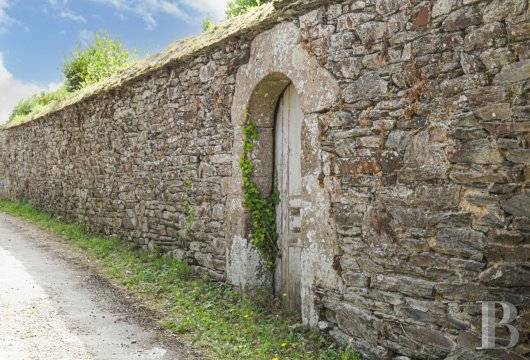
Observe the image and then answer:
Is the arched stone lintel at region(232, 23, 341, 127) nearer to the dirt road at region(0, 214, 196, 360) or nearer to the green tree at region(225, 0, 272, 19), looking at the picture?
the dirt road at region(0, 214, 196, 360)

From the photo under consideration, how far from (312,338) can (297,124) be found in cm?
215

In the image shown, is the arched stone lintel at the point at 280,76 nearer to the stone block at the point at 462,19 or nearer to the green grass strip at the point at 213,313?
the stone block at the point at 462,19

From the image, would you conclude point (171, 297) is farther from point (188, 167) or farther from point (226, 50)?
point (226, 50)

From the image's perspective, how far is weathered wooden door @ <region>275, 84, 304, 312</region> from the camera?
470 cm

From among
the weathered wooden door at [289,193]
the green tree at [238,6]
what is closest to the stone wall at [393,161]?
A: the weathered wooden door at [289,193]

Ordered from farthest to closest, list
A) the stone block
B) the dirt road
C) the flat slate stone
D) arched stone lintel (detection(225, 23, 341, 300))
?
arched stone lintel (detection(225, 23, 341, 300)), the dirt road, the stone block, the flat slate stone

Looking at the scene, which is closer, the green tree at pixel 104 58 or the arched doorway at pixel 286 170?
the arched doorway at pixel 286 170

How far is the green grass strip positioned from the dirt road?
238 millimetres

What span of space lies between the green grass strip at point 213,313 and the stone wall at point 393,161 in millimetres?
231

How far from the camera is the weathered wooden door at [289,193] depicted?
4695mm

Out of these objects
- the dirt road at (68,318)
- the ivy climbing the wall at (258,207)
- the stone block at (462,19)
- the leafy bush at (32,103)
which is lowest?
the dirt road at (68,318)

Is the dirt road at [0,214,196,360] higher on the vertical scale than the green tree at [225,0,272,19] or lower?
lower

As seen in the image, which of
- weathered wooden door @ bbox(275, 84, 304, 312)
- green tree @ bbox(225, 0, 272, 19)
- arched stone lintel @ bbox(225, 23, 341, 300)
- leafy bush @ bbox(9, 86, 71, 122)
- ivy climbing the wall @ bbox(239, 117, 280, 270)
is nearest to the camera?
arched stone lintel @ bbox(225, 23, 341, 300)

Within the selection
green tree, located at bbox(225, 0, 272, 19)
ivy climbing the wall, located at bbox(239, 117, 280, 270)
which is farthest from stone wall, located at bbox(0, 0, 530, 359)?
green tree, located at bbox(225, 0, 272, 19)
